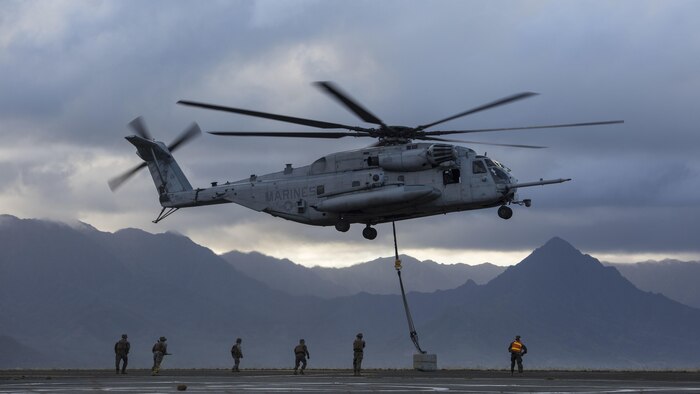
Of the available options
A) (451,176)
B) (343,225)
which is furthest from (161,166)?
(451,176)

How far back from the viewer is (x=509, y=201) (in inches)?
1902

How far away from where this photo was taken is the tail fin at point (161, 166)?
2243 inches

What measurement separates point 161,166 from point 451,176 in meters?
16.5

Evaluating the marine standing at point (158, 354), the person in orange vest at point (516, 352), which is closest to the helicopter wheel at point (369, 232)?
the person in orange vest at point (516, 352)

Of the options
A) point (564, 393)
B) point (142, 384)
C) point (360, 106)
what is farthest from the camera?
point (360, 106)

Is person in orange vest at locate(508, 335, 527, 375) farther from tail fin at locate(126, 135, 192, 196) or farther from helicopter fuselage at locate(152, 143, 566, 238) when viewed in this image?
tail fin at locate(126, 135, 192, 196)

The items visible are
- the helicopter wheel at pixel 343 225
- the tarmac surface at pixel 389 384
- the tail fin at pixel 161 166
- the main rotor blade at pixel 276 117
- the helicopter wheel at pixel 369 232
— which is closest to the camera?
the tarmac surface at pixel 389 384

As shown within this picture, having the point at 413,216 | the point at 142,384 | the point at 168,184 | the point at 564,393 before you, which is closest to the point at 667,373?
the point at 413,216

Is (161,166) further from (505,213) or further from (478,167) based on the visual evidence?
(505,213)

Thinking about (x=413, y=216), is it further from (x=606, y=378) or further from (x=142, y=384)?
(x=142, y=384)

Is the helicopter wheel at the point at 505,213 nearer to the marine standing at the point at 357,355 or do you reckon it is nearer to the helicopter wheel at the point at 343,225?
the helicopter wheel at the point at 343,225

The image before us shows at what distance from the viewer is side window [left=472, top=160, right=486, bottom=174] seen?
158ft

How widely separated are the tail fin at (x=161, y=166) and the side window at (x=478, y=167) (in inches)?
607

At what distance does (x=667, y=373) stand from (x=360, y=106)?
630 inches
